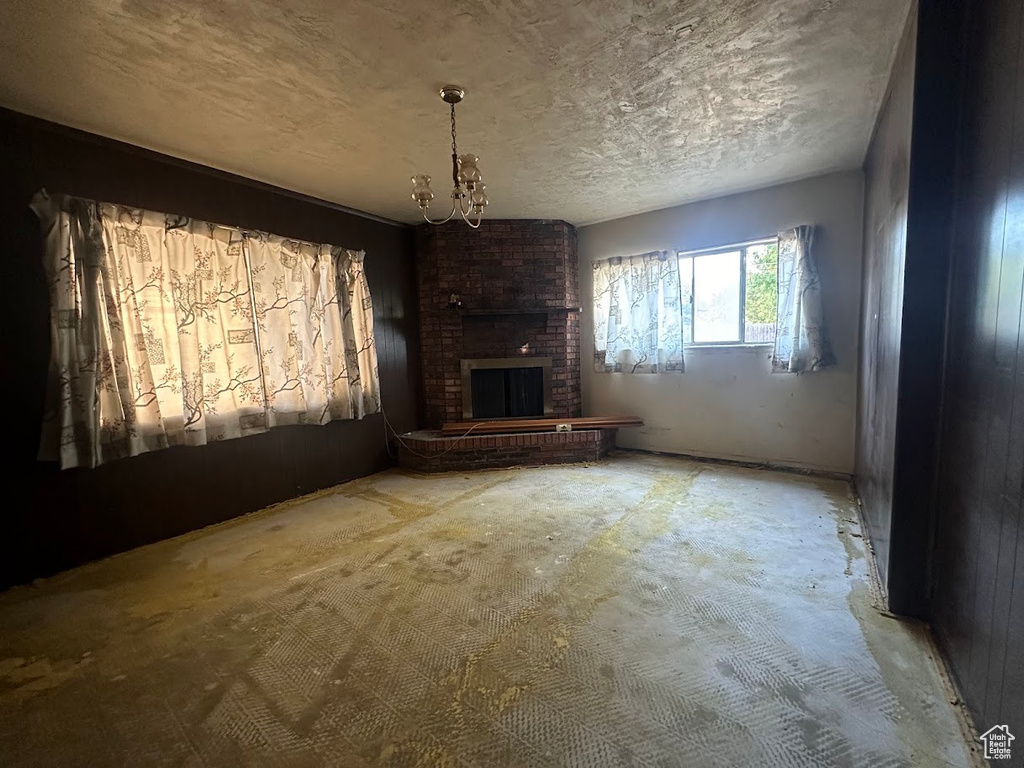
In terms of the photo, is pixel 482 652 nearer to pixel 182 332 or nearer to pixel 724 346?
pixel 182 332

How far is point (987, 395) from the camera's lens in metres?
1.19

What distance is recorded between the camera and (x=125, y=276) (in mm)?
2402

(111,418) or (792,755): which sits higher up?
(111,418)

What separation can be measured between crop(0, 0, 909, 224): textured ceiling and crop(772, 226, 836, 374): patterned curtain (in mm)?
630

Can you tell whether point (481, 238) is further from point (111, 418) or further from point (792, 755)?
point (792, 755)

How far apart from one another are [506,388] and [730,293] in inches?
93.8

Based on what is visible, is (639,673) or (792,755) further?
(639,673)

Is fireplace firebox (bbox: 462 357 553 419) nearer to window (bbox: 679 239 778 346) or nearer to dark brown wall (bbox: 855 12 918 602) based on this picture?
window (bbox: 679 239 778 346)

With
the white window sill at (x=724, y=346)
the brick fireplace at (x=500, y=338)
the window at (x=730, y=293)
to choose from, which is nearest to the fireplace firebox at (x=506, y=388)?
the brick fireplace at (x=500, y=338)

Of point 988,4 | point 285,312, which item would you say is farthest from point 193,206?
point 988,4

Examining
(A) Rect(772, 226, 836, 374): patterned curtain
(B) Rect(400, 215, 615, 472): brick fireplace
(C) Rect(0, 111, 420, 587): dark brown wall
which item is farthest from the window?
(C) Rect(0, 111, 420, 587): dark brown wall

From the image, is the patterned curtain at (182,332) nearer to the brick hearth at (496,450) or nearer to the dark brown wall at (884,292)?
the brick hearth at (496,450)

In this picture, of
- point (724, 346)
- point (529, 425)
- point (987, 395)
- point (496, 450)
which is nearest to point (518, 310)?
point (529, 425)

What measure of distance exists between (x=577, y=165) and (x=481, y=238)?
1506mm
